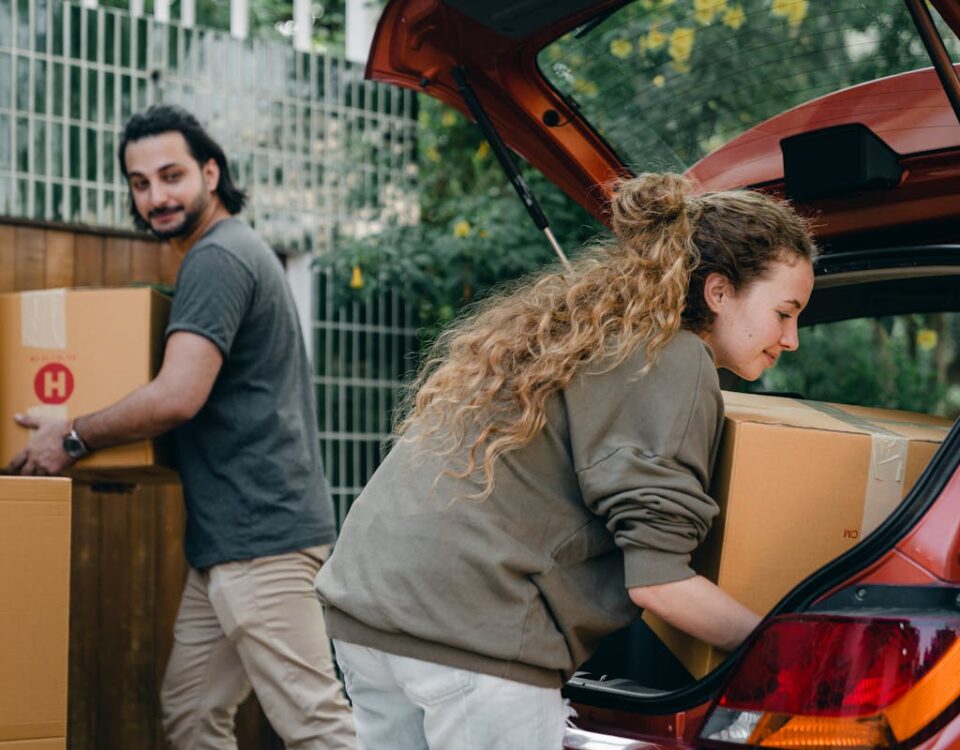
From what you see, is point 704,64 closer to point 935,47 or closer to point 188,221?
point 935,47

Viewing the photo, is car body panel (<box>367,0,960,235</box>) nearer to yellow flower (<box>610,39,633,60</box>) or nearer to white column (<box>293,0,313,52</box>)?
yellow flower (<box>610,39,633,60</box>)

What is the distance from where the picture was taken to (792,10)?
3141mm

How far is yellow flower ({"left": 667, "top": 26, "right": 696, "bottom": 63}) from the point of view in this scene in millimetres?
3307

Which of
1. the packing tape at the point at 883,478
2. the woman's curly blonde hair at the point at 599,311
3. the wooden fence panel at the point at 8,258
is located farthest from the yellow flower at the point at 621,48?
the wooden fence panel at the point at 8,258

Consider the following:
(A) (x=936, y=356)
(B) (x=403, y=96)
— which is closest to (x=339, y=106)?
(B) (x=403, y=96)

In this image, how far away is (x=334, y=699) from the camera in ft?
11.6

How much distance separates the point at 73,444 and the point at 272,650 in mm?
754

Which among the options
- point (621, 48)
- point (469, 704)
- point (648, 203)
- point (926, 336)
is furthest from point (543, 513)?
point (926, 336)

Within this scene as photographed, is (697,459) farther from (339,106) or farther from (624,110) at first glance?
(339,106)

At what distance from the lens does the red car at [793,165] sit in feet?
5.84

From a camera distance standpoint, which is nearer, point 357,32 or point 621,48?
point 621,48

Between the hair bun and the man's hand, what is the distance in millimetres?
1872

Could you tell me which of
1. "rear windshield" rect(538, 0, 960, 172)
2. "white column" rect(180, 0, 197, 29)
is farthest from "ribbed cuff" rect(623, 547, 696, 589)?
"white column" rect(180, 0, 197, 29)

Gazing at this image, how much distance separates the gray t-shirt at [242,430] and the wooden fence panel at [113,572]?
124 centimetres
